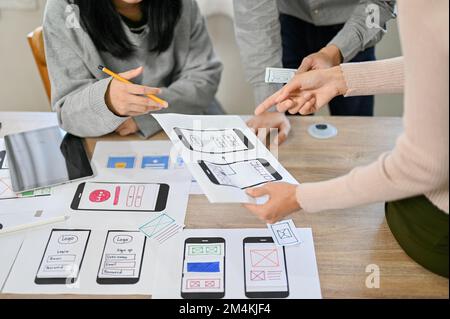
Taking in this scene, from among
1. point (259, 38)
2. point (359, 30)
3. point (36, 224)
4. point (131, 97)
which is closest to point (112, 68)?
point (131, 97)

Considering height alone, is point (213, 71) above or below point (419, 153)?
below

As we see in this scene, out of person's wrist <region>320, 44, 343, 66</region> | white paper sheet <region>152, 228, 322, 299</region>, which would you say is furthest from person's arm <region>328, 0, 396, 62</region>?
white paper sheet <region>152, 228, 322, 299</region>

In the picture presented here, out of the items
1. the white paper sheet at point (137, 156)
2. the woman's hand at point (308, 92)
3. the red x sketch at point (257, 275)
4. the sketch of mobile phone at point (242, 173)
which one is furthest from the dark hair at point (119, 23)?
the red x sketch at point (257, 275)

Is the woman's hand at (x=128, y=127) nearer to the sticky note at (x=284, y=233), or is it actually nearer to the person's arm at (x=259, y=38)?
the person's arm at (x=259, y=38)

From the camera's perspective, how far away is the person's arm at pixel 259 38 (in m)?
1.27

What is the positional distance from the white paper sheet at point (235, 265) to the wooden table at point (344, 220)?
0.7 inches

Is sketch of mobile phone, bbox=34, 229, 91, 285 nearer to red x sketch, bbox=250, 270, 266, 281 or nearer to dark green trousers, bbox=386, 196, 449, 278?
red x sketch, bbox=250, 270, 266, 281

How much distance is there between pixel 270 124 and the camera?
122 centimetres

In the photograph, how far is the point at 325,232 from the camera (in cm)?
96

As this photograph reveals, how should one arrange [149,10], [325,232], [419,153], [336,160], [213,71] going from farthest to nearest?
[213,71] < [149,10] < [336,160] < [325,232] < [419,153]

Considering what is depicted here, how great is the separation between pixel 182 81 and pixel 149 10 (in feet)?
0.67

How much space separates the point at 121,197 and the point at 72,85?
14.3 inches
